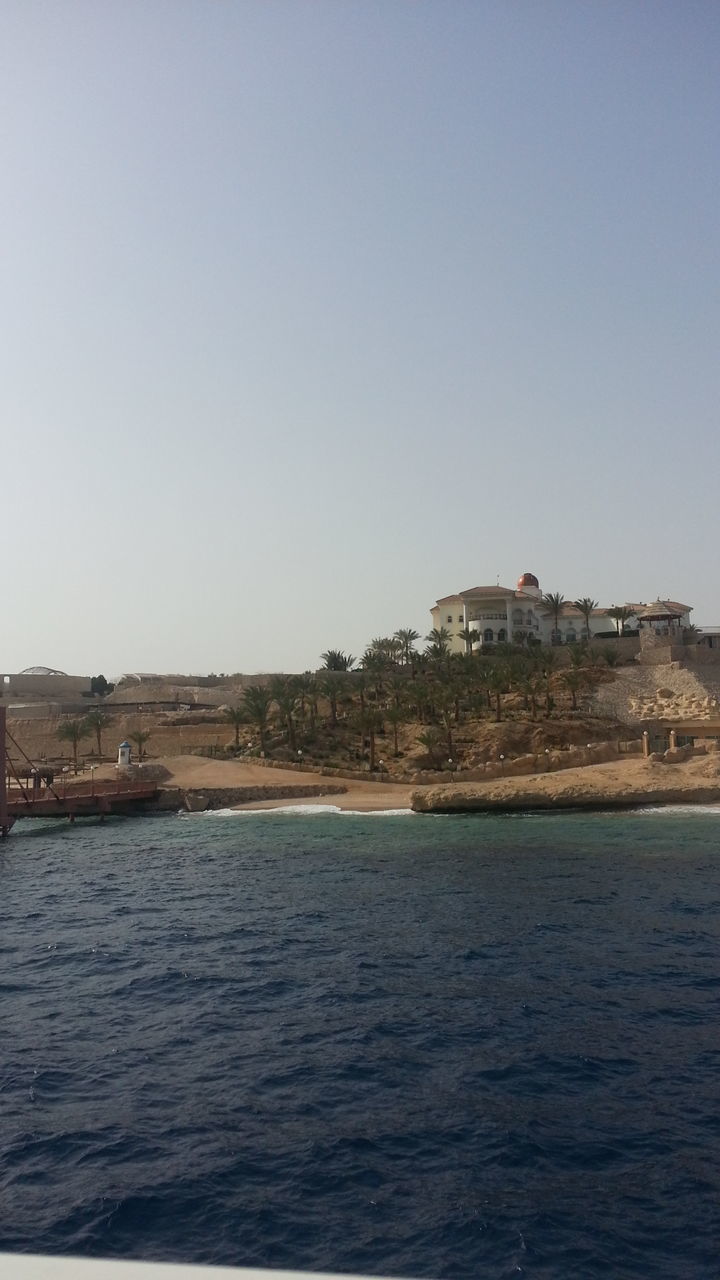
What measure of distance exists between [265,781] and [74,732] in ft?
57.6

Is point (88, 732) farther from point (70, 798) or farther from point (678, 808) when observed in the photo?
point (678, 808)

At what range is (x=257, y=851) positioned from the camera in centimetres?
3597

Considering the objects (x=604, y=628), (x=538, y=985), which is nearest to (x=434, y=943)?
(x=538, y=985)

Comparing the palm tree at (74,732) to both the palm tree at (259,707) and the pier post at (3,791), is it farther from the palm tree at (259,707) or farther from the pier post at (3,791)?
the pier post at (3,791)

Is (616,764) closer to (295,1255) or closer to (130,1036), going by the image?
(130,1036)

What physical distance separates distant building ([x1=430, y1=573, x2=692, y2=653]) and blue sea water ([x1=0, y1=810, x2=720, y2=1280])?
196ft

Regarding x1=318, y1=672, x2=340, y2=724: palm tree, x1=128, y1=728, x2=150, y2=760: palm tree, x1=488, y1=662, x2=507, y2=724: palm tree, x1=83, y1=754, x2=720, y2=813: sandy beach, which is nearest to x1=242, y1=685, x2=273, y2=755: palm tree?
x1=318, y1=672, x2=340, y2=724: palm tree

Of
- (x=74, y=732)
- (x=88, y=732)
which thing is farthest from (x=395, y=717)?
(x=88, y=732)

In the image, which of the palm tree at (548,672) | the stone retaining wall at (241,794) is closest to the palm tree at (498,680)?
the palm tree at (548,672)

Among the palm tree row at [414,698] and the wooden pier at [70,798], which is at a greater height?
the palm tree row at [414,698]

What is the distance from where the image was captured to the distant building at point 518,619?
286 feet

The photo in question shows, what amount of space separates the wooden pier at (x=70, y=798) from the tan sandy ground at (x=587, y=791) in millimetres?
16228

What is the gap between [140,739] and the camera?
208ft

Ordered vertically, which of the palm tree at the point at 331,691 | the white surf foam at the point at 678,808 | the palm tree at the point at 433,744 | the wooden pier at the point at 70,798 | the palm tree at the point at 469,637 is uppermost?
the palm tree at the point at 469,637
